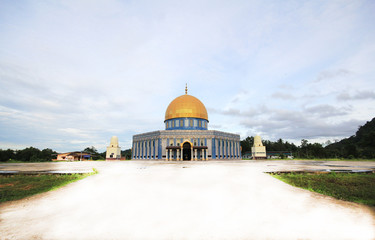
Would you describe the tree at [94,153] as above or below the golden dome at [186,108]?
below

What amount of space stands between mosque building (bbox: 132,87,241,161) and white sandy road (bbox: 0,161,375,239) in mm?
37001

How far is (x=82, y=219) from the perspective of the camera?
4.77 meters

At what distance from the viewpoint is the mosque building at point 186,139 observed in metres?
44.7

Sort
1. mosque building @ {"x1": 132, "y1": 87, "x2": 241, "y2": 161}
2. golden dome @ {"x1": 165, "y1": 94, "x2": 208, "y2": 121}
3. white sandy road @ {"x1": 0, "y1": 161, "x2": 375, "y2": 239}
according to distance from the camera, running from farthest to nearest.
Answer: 1. golden dome @ {"x1": 165, "y1": 94, "x2": 208, "y2": 121}
2. mosque building @ {"x1": 132, "y1": 87, "x2": 241, "y2": 161}
3. white sandy road @ {"x1": 0, "y1": 161, "x2": 375, "y2": 239}

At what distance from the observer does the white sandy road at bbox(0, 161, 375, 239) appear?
3.93m

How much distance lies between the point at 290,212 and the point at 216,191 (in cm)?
258

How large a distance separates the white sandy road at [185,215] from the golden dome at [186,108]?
145 feet

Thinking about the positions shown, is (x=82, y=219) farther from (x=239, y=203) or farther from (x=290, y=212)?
(x=290, y=212)

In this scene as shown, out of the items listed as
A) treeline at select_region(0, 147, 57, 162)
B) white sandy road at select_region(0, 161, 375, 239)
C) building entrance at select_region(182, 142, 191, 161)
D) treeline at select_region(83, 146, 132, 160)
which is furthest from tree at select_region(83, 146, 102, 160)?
white sandy road at select_region(0, 161, 375, 239)

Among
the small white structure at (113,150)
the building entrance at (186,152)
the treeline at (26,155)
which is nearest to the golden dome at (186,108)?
the building entrance at (186,152)

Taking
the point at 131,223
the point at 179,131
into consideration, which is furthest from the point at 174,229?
the point at 179,131

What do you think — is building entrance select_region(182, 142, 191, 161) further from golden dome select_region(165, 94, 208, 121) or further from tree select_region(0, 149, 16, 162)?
tree select_region(0, 149, 16, 162)

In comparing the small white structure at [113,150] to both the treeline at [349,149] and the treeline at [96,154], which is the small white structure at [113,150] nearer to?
the treeline at [96,154]

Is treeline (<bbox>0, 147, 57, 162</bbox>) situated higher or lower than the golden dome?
lower
